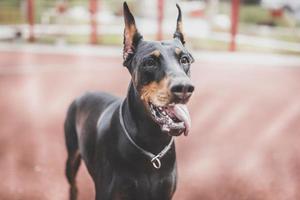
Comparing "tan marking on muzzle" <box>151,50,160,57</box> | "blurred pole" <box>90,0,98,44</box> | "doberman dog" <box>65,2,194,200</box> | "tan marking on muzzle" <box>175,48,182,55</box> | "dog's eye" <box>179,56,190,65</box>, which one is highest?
"tan marking on muzzle" <box>151,50,160,57</box>

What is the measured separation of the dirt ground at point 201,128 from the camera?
17.9 ft

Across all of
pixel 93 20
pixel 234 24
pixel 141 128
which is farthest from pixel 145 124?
pixel 93 20

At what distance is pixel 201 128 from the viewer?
7875 millimetres

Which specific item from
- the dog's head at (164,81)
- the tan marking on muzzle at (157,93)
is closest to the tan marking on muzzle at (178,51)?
the dog's head at (164,81)

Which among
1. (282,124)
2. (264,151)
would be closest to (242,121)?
(282,124)

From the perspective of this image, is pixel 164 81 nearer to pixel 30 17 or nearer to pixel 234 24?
pixel 234 24

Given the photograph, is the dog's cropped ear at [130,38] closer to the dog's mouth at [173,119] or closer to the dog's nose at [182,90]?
the dog's mouth at [173,119]

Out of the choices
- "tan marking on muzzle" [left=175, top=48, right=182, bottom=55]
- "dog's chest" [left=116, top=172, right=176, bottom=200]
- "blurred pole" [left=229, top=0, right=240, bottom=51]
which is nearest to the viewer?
"tan marking on muzzle" [left=175, top=48, right=182, bottom=55]

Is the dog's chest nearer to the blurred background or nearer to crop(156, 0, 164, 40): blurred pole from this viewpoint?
the blurred background

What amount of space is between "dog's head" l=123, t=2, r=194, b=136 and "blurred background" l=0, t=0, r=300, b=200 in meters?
2.28

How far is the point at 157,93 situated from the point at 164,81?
0.07 metres

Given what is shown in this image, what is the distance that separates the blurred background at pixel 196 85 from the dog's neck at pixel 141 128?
6.60 ft

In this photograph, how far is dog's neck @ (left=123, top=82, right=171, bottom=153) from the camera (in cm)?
318

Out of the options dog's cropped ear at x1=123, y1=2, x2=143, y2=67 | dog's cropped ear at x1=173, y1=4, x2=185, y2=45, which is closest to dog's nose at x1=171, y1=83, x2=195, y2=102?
dog's cropped ear at x1=123, y1=2, x2=143, y2=67
